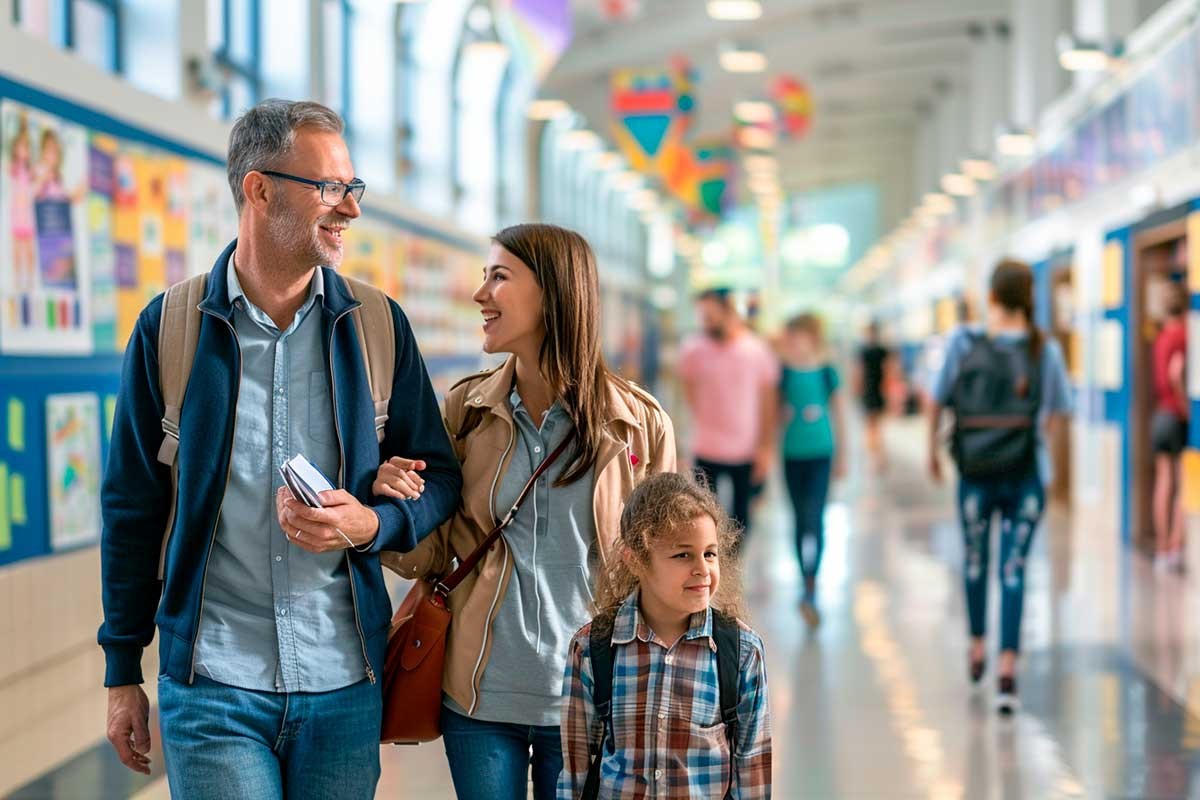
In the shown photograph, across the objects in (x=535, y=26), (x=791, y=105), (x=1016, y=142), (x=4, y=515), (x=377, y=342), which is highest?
(x=791, y=105)

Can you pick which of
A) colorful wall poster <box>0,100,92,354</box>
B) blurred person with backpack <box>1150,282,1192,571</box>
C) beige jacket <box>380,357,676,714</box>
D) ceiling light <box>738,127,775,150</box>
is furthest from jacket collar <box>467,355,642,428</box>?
ceiling light <box>738,127,775,150</box>

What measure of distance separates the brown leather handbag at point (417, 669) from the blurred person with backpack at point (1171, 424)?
8.19m

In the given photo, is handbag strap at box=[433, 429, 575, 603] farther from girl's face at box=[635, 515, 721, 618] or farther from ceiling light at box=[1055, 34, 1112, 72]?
ceiling light at box=[1055, 34, 1112, 72]

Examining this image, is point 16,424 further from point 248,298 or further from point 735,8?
point 735,8

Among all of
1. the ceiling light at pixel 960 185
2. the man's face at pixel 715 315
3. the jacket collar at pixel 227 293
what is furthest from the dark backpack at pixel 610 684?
the ceiling light at pixel 960 185

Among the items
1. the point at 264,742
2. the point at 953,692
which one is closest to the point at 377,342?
the point at 264,742

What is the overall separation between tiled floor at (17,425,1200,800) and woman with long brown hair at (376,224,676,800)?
2289 millimetres

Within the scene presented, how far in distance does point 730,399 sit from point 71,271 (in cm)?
339

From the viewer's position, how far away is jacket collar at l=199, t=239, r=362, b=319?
2.37 metres

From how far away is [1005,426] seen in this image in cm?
596

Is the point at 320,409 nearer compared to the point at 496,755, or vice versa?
the point at 320,409

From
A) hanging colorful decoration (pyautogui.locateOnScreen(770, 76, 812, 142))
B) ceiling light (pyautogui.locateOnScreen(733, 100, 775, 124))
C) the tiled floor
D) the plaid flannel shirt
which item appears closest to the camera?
the plaid flannel shirt

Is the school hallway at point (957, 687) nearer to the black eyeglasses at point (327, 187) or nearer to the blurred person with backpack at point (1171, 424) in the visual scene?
the blurred person with backpack at point (1171, 424)

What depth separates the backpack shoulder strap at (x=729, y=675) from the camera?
2.47 m
